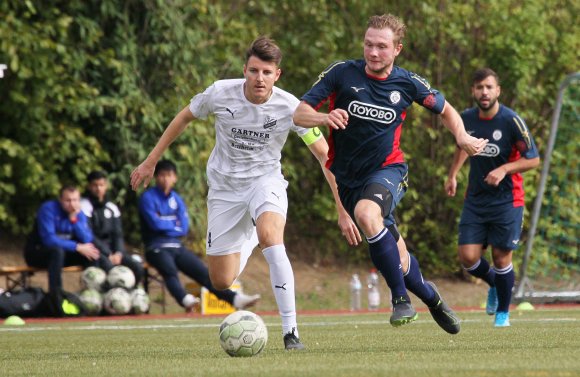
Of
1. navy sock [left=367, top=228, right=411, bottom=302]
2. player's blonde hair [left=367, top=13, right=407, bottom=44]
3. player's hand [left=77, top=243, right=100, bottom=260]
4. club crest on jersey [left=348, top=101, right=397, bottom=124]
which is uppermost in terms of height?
player's blonde hair [left=367, top=13, right=407, bottom=44]

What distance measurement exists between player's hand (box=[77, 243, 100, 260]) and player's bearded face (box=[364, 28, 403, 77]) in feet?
Result: 24.1

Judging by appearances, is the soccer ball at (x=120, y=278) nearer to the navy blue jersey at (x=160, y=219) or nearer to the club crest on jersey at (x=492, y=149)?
the navy blue jersey at (x=160, y=219)

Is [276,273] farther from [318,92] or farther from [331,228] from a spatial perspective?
[331,228]

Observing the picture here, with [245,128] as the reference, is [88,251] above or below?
below

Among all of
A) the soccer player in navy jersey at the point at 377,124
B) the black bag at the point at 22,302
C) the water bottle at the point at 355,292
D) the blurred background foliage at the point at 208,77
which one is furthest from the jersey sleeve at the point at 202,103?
the water bottle at the point at 355,292

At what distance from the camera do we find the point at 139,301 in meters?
15.1

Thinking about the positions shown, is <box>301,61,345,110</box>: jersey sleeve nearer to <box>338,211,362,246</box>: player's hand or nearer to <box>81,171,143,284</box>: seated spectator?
<box>338,211,362,246</box>: player's hand

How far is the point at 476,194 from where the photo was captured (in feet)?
38.2

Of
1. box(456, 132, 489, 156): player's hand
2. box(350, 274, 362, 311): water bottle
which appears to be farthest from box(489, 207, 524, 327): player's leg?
box(350, 274, 362, 311): water bottle

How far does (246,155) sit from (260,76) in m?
0.60

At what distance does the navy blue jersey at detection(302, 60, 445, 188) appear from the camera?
8297 millimetres

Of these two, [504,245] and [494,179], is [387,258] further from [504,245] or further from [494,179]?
[504,245]

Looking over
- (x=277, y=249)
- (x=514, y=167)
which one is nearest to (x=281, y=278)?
(x=277, y=249)

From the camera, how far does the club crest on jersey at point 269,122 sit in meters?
8.50
